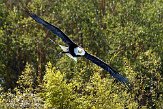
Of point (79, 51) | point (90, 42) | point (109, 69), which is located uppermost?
point (90, 42)

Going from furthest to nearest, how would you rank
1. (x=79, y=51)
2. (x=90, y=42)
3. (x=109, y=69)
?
1. (x=90, y=42)
2. (x=109, y=69)
3. (x=79, y=51)

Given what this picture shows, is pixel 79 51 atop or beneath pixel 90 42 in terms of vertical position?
beneath

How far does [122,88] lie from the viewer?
32.9 meters

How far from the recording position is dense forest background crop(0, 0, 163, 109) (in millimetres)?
35500

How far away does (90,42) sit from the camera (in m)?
41.5

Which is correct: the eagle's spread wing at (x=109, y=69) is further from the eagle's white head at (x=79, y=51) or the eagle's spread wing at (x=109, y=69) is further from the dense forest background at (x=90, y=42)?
the dense forest background at (x=90, y=42)

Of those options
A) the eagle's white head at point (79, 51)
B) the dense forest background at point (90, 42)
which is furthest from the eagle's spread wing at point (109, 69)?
the dense forest background at point (90, 42)

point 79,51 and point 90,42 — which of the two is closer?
point 79,51

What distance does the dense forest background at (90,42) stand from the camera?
3550cm

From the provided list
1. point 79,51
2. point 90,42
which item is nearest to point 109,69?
point 79,51

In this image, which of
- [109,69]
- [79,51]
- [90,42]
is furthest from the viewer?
[90,42]

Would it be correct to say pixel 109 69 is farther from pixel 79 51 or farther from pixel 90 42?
pixel 90 42

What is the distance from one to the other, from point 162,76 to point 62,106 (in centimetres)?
1246

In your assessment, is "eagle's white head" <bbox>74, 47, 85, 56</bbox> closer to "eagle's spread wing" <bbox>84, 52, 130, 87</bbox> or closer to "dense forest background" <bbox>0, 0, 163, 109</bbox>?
A: "eagle's spread wing" <bbox>84, 52, 130, 87</bbox>
